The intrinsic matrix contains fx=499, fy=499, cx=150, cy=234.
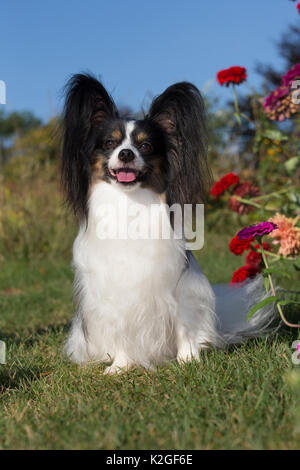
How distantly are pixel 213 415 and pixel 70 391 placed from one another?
2.58 feet

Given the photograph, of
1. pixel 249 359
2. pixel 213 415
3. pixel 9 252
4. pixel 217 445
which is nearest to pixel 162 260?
pixel 249 359

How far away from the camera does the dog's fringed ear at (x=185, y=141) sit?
8.96 feet

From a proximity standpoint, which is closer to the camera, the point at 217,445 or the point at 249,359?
the point at 217,445

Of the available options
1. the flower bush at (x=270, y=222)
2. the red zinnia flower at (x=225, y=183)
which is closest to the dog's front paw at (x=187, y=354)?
the flower bush at (x=270, y=222)

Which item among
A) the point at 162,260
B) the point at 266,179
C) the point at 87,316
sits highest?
the point at 266,179

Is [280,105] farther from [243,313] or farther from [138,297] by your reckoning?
[138,297]

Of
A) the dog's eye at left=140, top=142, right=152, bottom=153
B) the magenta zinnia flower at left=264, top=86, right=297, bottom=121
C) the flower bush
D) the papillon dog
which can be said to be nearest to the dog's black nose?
the papillon dog

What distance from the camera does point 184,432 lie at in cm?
175

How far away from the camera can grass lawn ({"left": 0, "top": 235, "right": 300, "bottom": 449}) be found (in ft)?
5.69

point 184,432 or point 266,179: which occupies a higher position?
point 266,179

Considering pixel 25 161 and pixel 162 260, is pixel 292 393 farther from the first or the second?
pixel 25 161

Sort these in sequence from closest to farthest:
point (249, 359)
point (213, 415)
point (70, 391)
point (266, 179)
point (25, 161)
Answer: point (213, 415)
point (70, 391)
point (249, 359)
point (266, 179)
point (25, 161)

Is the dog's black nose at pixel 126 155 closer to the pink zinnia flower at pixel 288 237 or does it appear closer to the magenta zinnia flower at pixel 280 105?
the pink zinnia flower at pixel 288 237

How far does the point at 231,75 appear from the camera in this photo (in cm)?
352
